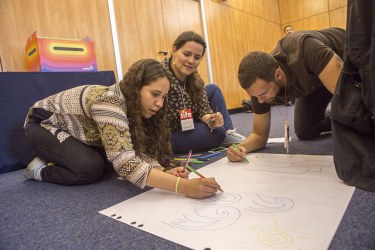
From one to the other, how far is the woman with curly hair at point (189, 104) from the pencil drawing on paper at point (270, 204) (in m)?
0.85

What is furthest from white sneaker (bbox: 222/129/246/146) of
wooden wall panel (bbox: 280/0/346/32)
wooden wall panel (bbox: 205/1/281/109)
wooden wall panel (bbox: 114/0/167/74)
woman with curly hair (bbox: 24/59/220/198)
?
wooden wall panel (bbox: 280/0/346/32)

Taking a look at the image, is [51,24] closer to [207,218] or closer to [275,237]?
[207,218]

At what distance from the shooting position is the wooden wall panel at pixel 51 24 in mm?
2227

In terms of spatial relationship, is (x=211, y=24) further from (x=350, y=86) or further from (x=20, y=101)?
(x=350, y=86)

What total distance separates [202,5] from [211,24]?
35cm

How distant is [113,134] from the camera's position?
3.02 feet

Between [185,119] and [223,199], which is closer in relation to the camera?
[223,199]

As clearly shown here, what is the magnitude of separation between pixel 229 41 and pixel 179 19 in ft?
4.56

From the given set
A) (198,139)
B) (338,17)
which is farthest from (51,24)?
(338,17)

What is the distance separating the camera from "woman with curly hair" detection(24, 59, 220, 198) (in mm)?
874

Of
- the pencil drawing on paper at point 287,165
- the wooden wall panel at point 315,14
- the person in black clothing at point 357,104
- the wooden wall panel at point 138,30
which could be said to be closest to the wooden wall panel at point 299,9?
the wooden wall panel at point 315,14

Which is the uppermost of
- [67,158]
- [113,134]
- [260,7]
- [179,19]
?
[260,7]

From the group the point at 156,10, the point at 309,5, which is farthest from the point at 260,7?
the point at 156,10

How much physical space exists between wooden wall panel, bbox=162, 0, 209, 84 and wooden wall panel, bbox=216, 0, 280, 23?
81 cm
